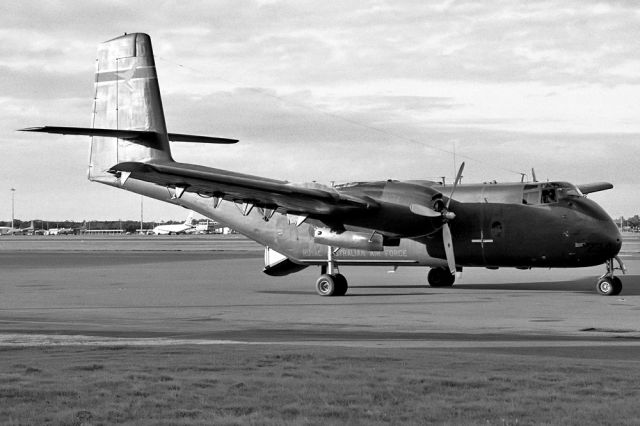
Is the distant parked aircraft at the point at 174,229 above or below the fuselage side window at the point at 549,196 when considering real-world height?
above

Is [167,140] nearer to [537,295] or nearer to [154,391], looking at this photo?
[537,295]

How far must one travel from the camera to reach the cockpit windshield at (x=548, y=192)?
25.4 m

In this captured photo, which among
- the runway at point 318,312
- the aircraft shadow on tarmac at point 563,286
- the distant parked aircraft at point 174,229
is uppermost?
the distant parked aircraft at point 174,229

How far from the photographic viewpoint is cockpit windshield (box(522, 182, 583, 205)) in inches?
999

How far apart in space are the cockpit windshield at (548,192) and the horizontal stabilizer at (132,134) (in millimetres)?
10392

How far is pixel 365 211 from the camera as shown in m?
25.5

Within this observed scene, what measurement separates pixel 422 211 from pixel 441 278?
18.5ft

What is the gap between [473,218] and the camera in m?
26.2

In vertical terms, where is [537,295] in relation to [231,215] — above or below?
below

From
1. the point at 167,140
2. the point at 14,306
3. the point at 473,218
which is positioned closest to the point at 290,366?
the point at 14,306

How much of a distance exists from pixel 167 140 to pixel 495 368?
1981 cm

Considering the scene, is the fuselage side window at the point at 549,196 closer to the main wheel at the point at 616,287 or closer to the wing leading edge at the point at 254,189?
the main wheel at the point at 616,287

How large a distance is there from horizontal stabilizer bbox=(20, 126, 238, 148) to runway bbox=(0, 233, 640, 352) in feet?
15.7

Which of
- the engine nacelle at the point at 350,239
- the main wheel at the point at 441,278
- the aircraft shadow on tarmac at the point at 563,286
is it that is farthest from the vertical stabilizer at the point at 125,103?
the aircraft shadow on tarmac at the point at 563,286
